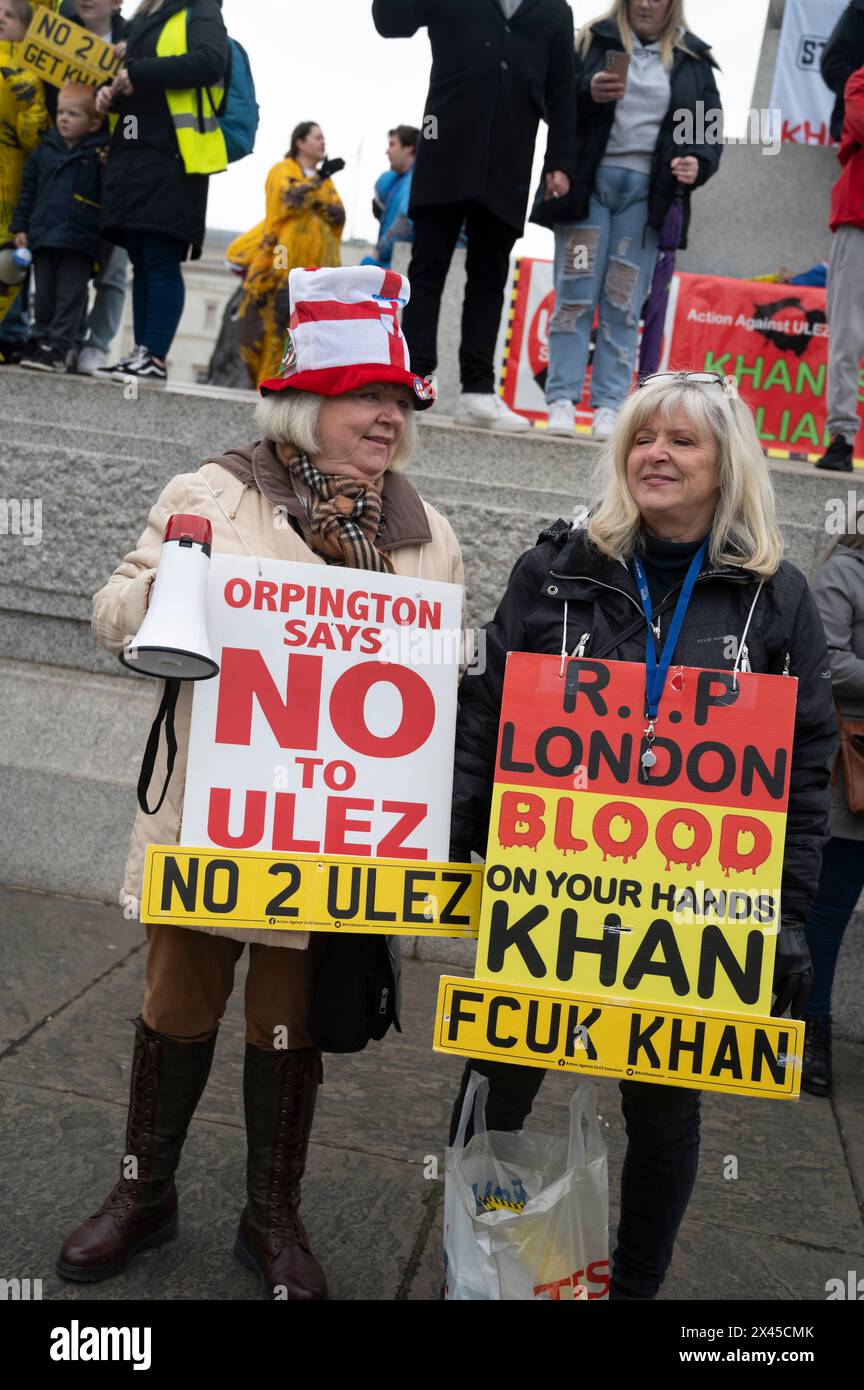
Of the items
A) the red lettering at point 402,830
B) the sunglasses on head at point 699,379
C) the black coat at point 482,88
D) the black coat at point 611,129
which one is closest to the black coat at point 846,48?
the black coat at point 611,129

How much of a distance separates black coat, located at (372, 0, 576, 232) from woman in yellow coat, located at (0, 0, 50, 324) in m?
1.90

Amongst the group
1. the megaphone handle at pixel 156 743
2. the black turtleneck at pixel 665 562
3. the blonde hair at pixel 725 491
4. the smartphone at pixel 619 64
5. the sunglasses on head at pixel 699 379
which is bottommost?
the megaphone handle at pixel 156 743

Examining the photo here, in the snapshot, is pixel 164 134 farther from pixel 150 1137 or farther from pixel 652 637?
pixel 150 1137

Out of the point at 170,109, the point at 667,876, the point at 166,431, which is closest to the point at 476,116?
the point at 170,109

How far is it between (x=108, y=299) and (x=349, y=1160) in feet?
16.0

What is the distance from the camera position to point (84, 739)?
5.20 m

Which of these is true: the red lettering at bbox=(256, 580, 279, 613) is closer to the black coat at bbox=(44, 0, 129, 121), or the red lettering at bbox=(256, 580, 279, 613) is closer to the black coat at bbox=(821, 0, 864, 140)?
the black coat at bbox=(821, 0, 864, 140)

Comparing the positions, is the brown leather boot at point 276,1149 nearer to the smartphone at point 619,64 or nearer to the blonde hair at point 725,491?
the blonde hair at point 725,491

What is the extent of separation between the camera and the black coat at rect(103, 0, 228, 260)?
224 inches

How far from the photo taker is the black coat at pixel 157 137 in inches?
224

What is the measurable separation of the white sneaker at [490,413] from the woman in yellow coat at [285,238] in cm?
227

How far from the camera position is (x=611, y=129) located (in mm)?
5746
